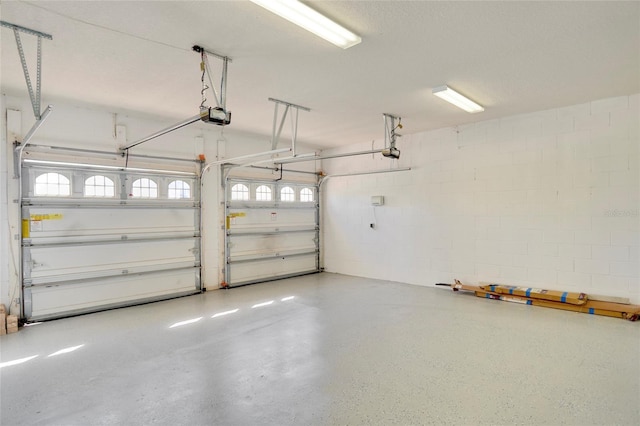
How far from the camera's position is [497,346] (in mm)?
3365

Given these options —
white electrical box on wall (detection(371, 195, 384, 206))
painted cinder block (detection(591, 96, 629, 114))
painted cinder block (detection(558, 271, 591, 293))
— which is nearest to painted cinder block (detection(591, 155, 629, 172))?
painted cinder block (detection(591, 96, 629, 114))

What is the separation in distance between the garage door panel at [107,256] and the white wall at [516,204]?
3.57 m

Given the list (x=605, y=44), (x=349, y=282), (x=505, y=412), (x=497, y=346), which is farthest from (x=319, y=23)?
(x=349, y=282)

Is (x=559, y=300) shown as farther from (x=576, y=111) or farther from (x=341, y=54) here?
(x=341, y=54)

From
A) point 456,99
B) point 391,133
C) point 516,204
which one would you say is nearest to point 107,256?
point 391,133

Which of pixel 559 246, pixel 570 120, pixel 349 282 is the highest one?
pixel 570 120

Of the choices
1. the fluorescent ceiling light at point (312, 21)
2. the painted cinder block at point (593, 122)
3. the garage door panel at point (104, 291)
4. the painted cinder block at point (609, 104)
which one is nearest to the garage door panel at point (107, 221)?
the garage door panel at point (104, 291)

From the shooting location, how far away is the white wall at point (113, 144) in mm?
4117

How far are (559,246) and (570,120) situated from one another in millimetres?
1798

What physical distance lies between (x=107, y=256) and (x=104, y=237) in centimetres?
28

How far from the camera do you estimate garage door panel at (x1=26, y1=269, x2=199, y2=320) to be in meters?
4.36

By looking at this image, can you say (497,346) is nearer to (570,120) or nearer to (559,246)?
(559,246)

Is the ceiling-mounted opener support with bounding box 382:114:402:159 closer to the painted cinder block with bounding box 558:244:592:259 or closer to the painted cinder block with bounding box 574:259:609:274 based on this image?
the painted cinder block with bounding box 558:244:592:259

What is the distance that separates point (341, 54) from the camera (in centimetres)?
309
